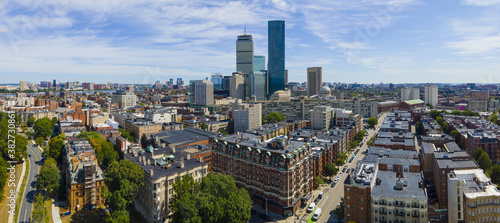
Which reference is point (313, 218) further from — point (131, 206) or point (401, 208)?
point (131, 206)

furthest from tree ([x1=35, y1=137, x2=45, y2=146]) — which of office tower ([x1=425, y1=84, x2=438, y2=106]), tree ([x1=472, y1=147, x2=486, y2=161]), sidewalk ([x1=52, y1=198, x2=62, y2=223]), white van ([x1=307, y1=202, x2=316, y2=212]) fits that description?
office tower ([x1=425, y1=84, x2=438, y2=106])

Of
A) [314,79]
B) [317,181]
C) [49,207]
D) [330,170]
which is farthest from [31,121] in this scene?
[314,79]

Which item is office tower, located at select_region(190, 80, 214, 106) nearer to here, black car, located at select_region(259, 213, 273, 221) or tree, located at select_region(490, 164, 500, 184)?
black car, located at select_region(259, 213, 273, 221)

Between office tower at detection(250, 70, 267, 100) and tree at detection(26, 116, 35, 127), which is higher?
office tower at detection(250, 70, 267, 100)

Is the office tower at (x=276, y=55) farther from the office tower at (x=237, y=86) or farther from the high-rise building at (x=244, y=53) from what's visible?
the office tower at (x=237, y=86)

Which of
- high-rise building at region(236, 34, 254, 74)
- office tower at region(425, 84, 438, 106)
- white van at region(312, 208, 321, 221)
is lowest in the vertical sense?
white van at region(312, 208, 321, 221)

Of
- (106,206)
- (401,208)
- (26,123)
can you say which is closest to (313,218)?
(401,208)
